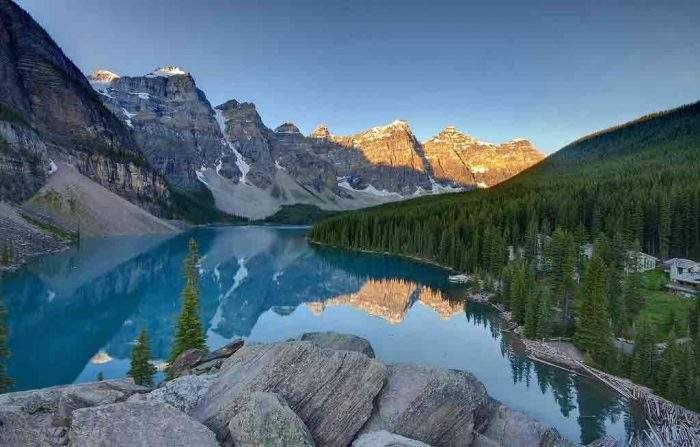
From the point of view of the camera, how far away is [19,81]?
7234 inches

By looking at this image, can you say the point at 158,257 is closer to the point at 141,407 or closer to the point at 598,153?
the point at 141,407

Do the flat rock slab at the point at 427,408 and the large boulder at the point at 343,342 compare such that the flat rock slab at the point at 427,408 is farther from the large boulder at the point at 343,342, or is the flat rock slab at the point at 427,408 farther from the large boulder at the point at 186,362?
the large boulder at the point at 186,362

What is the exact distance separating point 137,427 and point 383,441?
5620 mm

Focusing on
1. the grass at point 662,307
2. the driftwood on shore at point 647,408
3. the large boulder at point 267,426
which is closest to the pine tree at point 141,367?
the large boulder at point 267,426

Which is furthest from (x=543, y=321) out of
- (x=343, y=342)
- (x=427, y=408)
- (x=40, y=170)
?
(x=40, y=170)

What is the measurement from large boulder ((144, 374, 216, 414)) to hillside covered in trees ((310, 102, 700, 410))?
3086 centimetres

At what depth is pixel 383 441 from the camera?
36.6ft

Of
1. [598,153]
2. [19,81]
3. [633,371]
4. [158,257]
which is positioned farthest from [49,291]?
[598,153]

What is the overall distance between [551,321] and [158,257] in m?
94.1

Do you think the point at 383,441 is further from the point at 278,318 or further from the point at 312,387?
the point at 278,318

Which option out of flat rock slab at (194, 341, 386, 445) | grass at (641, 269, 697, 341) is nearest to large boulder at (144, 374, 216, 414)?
flat rock slab at (194, 341, 386, 445)

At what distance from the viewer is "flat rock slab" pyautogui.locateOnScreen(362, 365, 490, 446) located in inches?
501

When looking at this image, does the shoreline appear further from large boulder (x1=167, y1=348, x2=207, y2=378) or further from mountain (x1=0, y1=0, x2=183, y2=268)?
mountain (x1=0, y1=0, x2=183, y2=268)

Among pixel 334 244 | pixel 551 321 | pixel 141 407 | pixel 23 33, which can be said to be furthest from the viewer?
pixel 23 33
